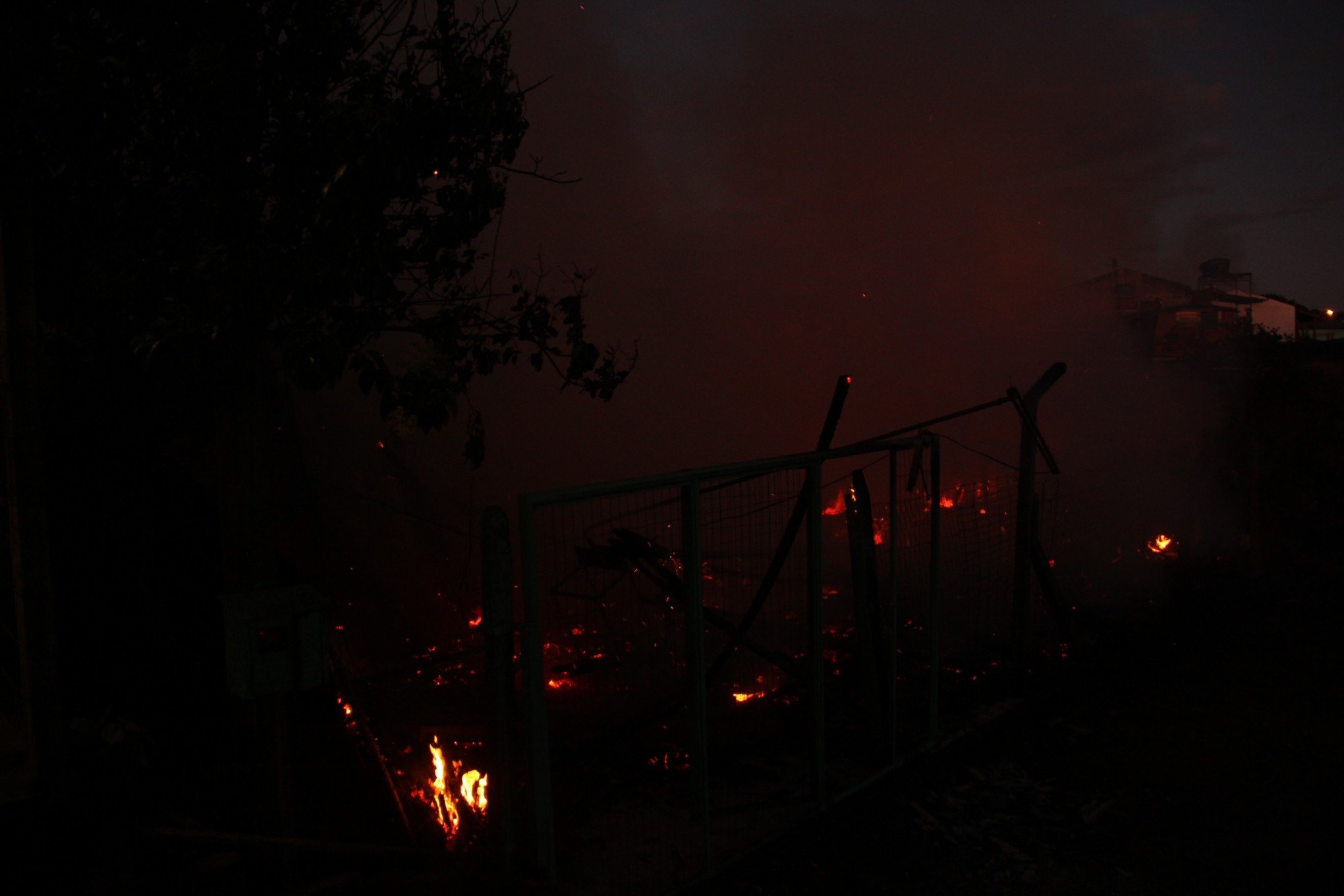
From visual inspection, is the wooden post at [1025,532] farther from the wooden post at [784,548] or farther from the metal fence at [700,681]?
the wooden post at [784,548]

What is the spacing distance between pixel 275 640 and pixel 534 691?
3.25 ft

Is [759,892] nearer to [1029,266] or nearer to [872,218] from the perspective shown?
[872,218]

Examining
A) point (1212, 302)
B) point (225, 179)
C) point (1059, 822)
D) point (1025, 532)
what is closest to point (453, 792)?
point (225, 179)

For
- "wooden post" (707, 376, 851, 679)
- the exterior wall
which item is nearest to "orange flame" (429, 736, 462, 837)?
"wooden post" (707, 376, 851, 679)

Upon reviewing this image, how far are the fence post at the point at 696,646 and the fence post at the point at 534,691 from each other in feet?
2.72

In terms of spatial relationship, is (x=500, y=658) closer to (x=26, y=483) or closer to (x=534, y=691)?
(x=534, y=691)

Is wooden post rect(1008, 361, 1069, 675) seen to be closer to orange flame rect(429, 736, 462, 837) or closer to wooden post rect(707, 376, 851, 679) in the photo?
wooden post rect(707, 376, 851, 679)

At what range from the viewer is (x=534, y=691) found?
3275mm

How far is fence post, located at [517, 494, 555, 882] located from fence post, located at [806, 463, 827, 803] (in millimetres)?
1757

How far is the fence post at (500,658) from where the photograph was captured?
3215 mm

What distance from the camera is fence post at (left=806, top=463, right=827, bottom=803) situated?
14.8ft

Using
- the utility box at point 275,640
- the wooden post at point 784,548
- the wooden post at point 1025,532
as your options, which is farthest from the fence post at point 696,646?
the wooden post at point 1025,532

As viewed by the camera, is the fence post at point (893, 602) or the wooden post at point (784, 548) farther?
the fence post at point (893, 602)

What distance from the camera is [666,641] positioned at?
191 inches
